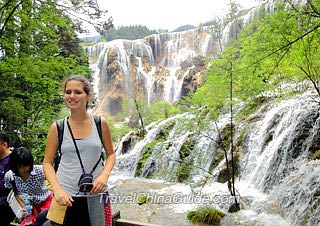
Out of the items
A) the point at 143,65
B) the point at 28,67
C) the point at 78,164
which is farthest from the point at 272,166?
the point at 143,65

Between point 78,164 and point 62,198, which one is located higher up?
point 78,164

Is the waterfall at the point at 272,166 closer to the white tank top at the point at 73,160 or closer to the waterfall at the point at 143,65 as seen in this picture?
the white tank top at the point at 73,160

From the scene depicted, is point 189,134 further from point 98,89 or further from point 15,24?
point 98,89

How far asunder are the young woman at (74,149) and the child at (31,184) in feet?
2.74

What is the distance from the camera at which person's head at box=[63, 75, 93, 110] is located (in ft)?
6.02

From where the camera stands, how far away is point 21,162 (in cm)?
247

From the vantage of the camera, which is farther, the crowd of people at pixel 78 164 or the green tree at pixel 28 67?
the green tree at pixel 28 67

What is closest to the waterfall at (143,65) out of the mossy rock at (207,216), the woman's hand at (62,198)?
the mossy rock at (207,216)

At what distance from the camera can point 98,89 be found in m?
36.8

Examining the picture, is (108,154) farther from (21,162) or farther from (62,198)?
(21,162)

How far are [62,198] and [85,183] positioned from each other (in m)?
0.14

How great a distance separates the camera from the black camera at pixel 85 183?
172 cm

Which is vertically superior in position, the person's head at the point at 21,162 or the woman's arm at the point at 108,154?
the woman's arm at the point at 108,154

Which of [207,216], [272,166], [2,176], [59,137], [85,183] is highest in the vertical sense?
[59,137]
